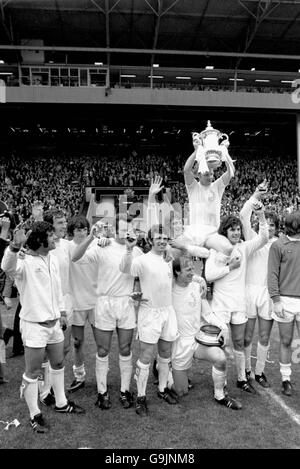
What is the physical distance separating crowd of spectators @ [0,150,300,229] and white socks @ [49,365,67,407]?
18.2m

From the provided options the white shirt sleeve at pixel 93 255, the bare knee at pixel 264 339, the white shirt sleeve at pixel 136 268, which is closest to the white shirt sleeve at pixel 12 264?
the white shirt sleeve at pixel 93 255

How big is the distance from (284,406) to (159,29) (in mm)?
25570

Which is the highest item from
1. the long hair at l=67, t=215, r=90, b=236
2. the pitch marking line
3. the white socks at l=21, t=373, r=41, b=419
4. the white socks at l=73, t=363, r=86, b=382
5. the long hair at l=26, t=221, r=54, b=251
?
the long hair at l=67, t=215, r=90, b=236

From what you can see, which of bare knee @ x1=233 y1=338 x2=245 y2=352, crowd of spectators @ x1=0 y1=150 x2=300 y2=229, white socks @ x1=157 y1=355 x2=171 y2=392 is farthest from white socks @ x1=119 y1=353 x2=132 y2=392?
crowd of spectators @ x1=0 y1=150 x2=300 y2=229

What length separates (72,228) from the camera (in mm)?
5520

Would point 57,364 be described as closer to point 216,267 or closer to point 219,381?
point 219,381

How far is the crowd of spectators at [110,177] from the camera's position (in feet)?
80.6

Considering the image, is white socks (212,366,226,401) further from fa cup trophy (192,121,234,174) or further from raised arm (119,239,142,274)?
fa cup trophy (192,121,234,174)

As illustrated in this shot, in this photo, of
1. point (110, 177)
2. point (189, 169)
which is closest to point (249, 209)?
point (189, 169)

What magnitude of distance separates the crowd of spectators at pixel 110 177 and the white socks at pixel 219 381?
17.7 metres

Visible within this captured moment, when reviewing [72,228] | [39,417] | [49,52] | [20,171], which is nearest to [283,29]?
[49,52]

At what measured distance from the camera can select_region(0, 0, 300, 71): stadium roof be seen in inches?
954

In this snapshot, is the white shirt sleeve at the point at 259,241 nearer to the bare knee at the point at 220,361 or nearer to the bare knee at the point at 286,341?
the bare knee at the point at 286,341
